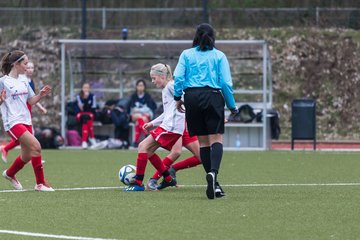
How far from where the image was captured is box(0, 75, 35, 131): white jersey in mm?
12930

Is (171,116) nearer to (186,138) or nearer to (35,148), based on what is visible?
(186,138)

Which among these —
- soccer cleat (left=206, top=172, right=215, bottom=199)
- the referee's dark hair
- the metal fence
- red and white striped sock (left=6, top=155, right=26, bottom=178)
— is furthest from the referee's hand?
the metal fence

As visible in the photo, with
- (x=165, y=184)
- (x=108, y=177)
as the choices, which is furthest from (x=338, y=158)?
(x=165, y=184)

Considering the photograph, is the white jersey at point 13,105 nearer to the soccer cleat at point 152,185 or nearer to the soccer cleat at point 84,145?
the soccer cleat at point 152,185

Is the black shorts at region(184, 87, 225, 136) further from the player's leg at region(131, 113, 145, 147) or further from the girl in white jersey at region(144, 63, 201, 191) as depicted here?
the player's leg at region(131, 113, 145, 147)

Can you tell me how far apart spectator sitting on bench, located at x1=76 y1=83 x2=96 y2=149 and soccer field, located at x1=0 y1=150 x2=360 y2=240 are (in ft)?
26.2

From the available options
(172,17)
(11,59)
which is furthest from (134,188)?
(172,17)

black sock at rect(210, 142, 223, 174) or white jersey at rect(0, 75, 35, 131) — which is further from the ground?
white jersey at rect(0, 75, 35, 131)

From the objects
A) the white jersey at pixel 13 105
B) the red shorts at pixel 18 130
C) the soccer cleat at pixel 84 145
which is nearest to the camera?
the red shorts at pixel 18 130

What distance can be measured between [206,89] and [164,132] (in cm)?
144

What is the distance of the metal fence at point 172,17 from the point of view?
30781 millimetres

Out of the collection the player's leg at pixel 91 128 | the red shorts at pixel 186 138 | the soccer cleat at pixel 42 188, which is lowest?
the player's leg at pixel 91 128

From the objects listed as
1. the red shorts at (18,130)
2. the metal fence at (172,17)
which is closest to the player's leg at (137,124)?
the metal fence at (172,17)

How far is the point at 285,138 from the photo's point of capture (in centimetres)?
2927
